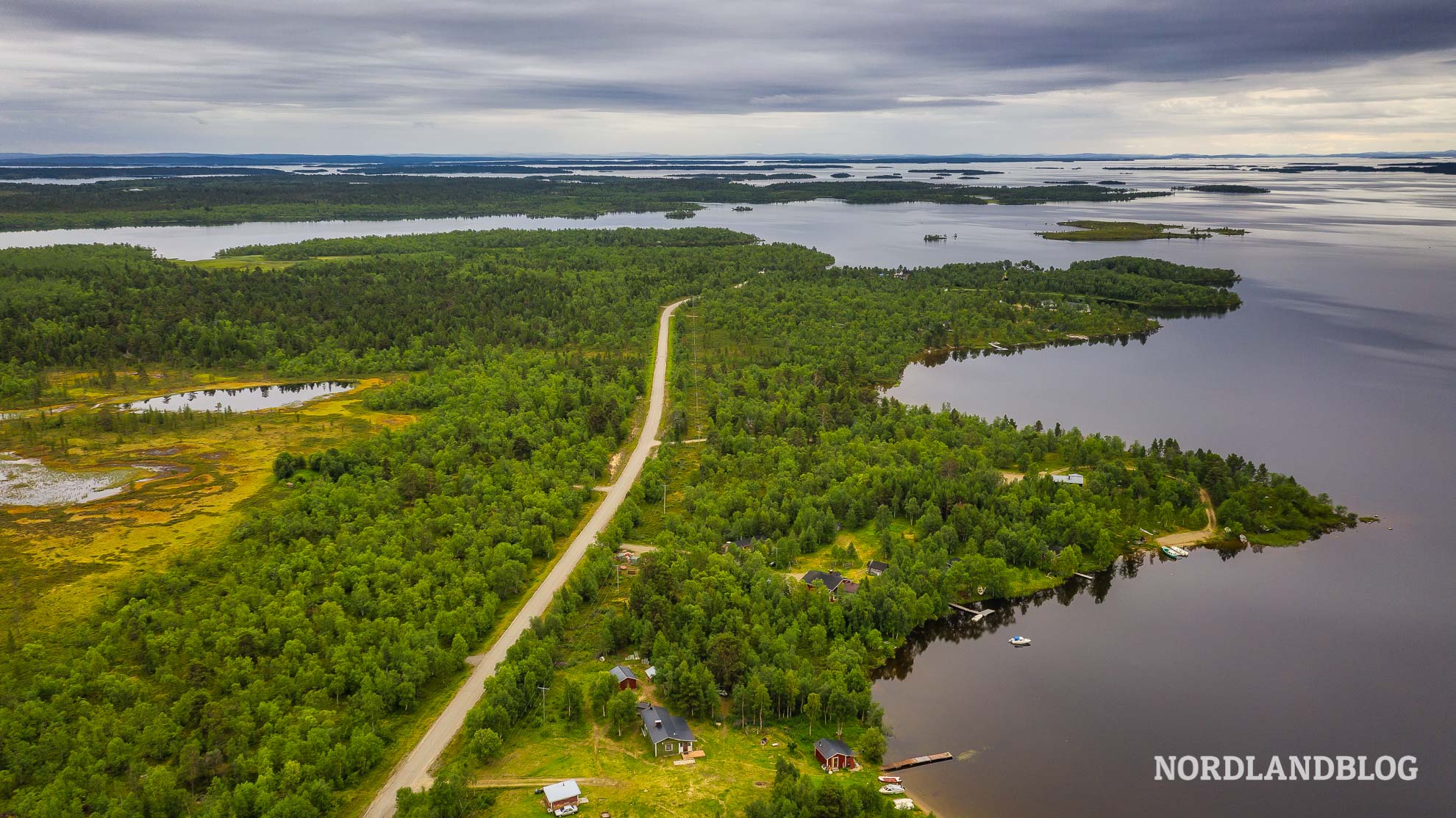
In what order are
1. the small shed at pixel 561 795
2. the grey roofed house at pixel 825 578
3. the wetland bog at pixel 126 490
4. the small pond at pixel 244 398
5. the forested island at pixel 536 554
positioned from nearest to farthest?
the small shed at pixel 561 795, the forested island at pixel 536 554, the grey roofed house at pixel 825 578, the wetland bog at pixel 126 490, the small pond at pixel 244 398

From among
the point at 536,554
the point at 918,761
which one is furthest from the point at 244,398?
the point at 918,761

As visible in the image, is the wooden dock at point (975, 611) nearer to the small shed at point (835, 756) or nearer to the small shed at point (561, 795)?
the small shed at point (835, 756)

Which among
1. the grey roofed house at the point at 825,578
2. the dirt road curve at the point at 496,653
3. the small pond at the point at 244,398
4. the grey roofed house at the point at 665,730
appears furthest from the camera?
the small pond at the point at 244,398

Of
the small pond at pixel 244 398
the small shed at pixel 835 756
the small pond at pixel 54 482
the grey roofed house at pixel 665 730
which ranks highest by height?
the small pond at pixel 244 398

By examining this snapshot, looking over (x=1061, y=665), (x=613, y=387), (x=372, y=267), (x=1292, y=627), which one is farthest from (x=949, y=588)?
(x=372, y=267)

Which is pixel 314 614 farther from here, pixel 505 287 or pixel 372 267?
pixel 372 267

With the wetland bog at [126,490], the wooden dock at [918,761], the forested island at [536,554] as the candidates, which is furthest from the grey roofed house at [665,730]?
the wetland bog at [126,490]

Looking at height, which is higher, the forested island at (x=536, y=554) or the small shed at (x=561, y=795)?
the forested island at (x=536, y=554)
